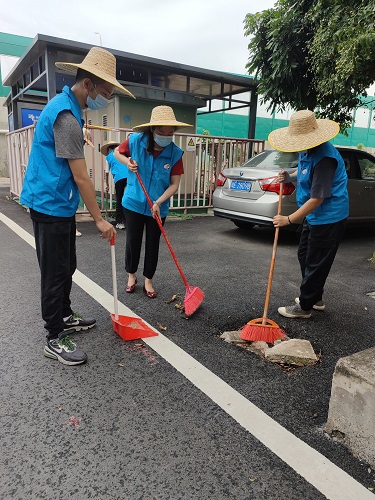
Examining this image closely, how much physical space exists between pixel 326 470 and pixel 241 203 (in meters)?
4.85

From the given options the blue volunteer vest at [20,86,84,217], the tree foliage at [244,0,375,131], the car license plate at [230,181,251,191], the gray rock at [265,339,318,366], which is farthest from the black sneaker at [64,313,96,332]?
the tree foliage at [244,0,375,131]

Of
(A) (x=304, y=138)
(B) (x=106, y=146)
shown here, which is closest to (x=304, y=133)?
(A) (x=304, y=138)

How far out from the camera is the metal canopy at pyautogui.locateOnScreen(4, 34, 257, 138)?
23.4ft

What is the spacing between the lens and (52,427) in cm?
192

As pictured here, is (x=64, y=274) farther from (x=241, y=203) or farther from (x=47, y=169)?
(x=241, y=203)

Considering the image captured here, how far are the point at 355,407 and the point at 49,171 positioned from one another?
2119 millimetres

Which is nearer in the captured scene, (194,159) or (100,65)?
(100,65)

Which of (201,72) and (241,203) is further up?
(201,72)

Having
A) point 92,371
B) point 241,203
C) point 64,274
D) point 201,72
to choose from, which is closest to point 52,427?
point 92,371

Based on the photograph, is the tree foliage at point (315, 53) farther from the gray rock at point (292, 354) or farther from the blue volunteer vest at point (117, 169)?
the gray rock at point (292, 354)

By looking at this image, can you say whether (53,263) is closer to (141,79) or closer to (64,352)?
(64,352)

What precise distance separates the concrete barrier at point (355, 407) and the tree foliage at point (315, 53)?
4699 mm

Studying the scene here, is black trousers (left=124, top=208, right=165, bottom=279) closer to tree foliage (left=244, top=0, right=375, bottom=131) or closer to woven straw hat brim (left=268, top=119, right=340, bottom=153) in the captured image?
woven straw hat brim (left=268, top=119, right=340, bottom=153)

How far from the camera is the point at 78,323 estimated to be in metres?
2.99
